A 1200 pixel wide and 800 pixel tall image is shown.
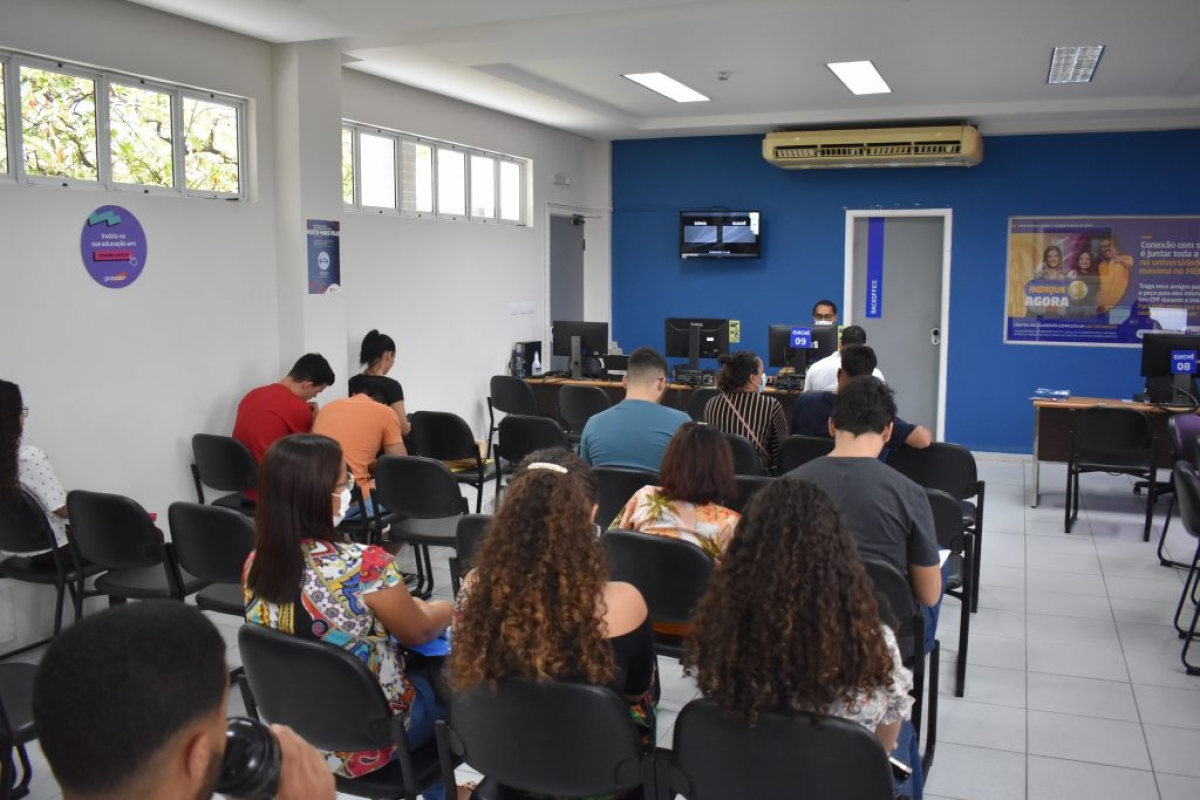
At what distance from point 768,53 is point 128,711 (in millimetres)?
6179

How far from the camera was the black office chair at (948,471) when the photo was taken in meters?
4.57

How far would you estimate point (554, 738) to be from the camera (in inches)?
80.4

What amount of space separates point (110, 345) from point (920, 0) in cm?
440

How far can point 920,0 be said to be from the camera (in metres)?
5.02

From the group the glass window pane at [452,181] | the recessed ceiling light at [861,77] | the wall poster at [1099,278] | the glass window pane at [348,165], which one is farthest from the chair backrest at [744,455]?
the wall poster at [1099,278]

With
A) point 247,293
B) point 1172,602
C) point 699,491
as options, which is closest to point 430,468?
point 699,491

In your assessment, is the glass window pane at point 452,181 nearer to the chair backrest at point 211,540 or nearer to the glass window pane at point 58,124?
the glass window pane at point 58,124

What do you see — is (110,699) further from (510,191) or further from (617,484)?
(510,191)

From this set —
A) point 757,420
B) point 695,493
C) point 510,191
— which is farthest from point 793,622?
point 510,191

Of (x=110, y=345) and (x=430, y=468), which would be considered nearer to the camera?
(x=430, y=468)

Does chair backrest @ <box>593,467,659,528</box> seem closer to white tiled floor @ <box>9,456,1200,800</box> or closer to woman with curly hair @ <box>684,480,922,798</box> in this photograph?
white tiled floor @ <box>9,456,1200,800</box>

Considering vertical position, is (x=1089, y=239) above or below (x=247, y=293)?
above

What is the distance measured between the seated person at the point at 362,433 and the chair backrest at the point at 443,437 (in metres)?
0.93

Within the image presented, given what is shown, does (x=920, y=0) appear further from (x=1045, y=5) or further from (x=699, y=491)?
(x=699, y=491)
